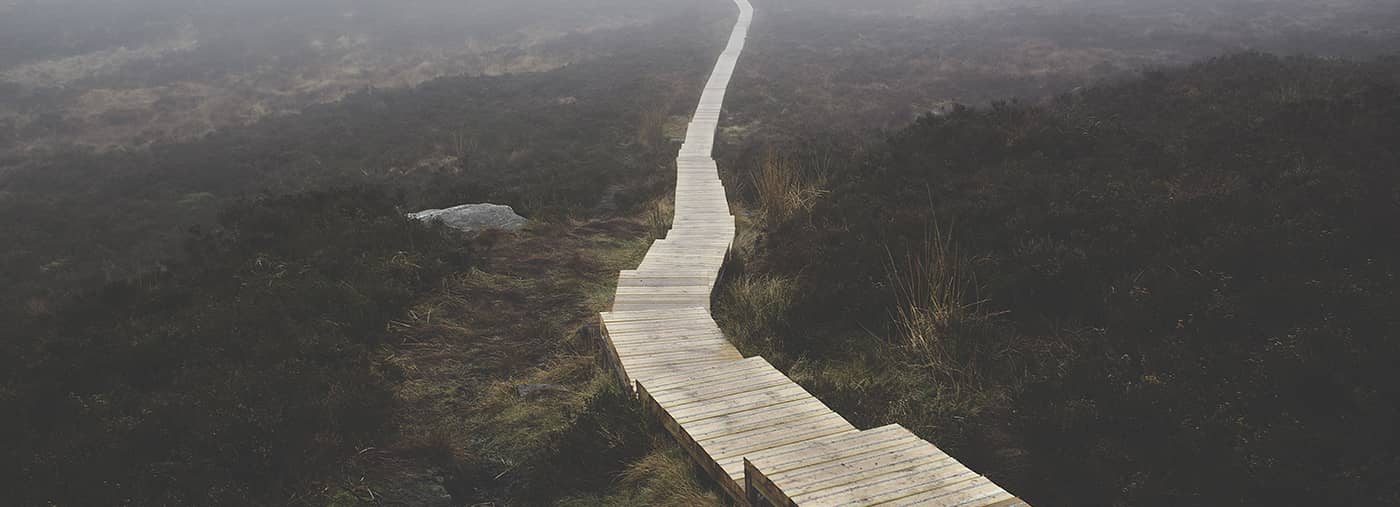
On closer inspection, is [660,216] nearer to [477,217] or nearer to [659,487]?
[477,217]

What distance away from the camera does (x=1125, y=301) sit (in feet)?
20.6

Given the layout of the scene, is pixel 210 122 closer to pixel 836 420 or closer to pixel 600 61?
pixel 600 61

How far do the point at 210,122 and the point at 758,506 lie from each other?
26.5m

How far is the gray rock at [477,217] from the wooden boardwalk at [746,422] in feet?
11.6

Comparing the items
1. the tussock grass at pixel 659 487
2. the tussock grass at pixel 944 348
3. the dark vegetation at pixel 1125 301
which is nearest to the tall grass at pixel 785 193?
the dark vegetation at pixel 1125 301

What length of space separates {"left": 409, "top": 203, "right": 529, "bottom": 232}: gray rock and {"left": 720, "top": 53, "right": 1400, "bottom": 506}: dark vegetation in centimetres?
379

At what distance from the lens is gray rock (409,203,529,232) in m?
11.4

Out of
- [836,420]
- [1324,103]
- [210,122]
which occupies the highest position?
[1324,103]

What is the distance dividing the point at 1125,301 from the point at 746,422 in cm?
334

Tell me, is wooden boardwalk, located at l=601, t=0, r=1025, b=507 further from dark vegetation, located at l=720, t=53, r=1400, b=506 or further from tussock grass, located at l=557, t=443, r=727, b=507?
dark vegetation, located at l=720, t=53, r=1400, b=506

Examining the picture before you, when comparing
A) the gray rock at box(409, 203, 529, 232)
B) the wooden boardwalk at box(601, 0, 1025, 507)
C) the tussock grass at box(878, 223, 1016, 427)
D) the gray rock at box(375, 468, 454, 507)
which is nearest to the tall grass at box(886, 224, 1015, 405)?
the tussock grass at box(878, 223, 1016, 427)

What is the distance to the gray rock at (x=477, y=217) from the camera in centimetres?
1139

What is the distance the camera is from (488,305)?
8.59m

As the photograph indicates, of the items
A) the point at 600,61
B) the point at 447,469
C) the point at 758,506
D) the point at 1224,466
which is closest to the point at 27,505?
the point at 447,469
